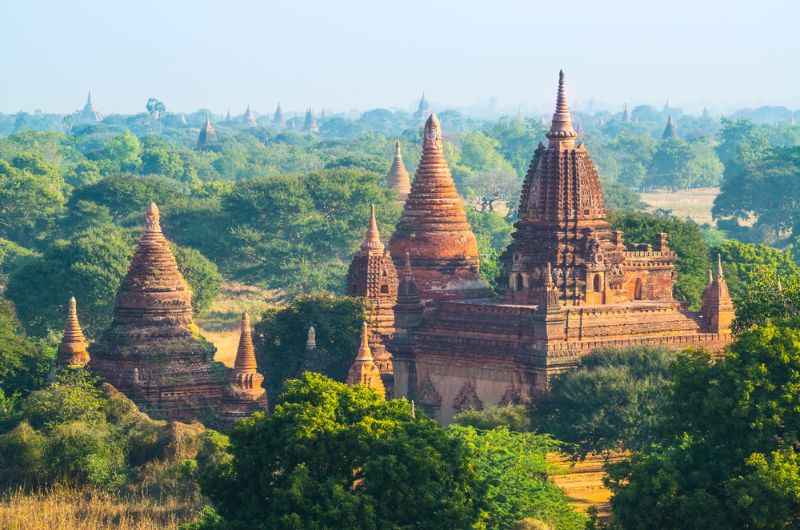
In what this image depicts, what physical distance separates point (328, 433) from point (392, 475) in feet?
5.31

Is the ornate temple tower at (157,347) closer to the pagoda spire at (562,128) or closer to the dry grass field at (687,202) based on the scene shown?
the pagoda spire at (562,128)

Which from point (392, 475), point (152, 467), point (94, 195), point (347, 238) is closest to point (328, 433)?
point (392, 475)

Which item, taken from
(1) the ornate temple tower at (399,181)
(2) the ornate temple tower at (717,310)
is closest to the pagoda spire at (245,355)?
(2) the ornate temple tower at (717,310)

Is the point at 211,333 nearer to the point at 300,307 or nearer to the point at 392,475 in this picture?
the point at 300,307

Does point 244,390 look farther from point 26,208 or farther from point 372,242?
point 26,208

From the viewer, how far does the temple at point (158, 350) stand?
2061 inches

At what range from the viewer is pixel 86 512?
139ft

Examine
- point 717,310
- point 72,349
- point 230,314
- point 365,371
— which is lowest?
point 230,314

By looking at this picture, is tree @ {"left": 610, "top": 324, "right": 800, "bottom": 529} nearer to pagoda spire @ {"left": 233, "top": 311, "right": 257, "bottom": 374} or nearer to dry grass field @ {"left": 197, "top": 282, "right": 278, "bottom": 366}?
pagoda spire @ {"left": 233, "top": 311, "right": 257, "bottom": 374}

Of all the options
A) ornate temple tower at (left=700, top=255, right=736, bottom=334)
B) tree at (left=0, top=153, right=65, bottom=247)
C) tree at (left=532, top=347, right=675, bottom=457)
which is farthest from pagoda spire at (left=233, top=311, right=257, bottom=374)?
tree at (left=0, top=153, right=65, bottom=247)

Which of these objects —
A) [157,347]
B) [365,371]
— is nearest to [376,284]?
[365,371]

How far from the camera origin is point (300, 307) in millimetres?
59406

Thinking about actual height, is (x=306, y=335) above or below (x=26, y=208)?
below

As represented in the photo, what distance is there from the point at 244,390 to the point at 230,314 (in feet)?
118
